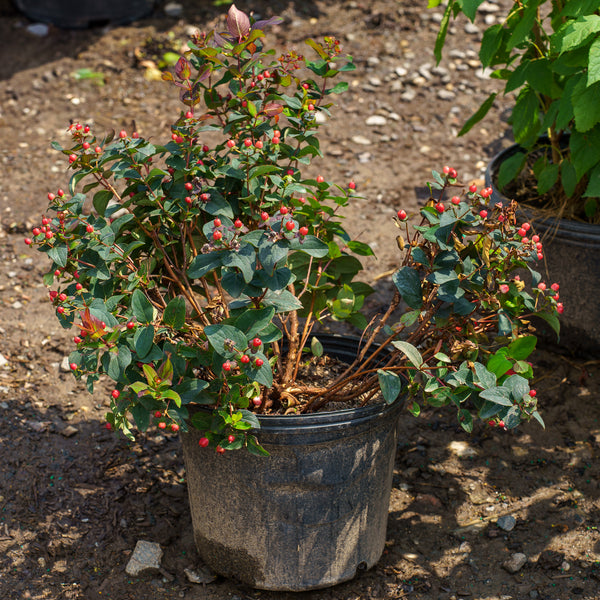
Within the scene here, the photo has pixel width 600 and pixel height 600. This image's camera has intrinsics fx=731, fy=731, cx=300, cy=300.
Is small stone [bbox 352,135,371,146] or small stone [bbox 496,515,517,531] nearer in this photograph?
small stone [bbox 496,515,517,531]

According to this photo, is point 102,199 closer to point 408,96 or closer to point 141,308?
point 141,308

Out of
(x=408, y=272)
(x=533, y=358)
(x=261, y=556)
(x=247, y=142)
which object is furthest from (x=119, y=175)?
(x=533, y=358)

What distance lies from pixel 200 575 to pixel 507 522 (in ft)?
2.93

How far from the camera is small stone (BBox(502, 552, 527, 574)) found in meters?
1.98

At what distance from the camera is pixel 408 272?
65.6 inches

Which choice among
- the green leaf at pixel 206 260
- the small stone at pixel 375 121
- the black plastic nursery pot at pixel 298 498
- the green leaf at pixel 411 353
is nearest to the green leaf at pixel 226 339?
the green leaf at pixel 206 260

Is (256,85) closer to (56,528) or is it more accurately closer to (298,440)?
(298,440)

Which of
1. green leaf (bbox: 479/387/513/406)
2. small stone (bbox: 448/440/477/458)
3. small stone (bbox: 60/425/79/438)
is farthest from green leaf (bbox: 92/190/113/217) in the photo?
small stone (bbox: 448/440/477/458)

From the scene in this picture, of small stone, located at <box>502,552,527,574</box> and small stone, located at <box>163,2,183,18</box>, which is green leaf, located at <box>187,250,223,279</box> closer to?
small stone, located at <box>502,552,527,574</box>

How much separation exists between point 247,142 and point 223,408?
1.87 feet

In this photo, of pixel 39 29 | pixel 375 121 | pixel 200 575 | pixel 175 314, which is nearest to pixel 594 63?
pixel 175 314

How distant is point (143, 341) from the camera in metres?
1.49

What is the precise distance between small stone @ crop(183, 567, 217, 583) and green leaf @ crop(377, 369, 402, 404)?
788 mm

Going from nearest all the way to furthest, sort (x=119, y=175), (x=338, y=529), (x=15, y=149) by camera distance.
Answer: (x=119, y=175) < (x=338, y=529) < (x=15, y=149)
